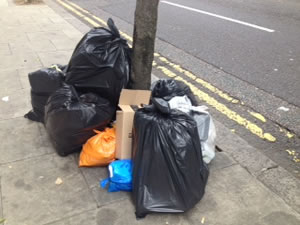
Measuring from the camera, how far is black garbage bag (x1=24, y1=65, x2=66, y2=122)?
2.89 metres

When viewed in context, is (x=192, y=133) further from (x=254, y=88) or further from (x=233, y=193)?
(x=254, y=88)

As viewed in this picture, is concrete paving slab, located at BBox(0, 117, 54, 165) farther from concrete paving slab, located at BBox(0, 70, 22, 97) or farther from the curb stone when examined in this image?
the curb stone

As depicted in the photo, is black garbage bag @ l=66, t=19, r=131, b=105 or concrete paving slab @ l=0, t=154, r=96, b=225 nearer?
concrete paving slab @ l=0, t=154, r=96, b=225

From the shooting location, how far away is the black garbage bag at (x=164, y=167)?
A: 6.87 ft

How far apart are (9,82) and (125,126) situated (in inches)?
90.3

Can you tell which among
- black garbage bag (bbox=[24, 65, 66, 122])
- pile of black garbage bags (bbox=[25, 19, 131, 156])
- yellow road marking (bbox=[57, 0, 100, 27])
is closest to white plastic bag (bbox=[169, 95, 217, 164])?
pile of black garbage bags (bbox=[25, 19, 131, 156])

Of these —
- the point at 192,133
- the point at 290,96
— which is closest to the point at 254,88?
the point at 290,96

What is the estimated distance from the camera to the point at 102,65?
2631 mm

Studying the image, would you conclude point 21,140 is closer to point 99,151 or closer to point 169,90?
point 99,151

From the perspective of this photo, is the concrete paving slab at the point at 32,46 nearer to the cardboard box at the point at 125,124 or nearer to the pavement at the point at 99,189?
the pavement at the point at 99,189

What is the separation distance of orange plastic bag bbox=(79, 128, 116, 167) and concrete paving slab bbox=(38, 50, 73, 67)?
2.51 metres

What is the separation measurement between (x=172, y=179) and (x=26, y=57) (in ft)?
12.2

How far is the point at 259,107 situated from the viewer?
11.9 feet

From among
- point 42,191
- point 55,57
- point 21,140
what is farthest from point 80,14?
point 42,191
